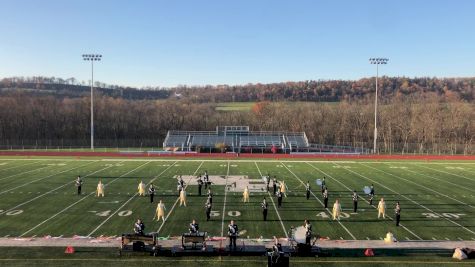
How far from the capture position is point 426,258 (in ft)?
45.7

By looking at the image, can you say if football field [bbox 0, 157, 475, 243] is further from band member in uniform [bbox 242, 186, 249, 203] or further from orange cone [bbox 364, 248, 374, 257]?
orange cone [bbox 364, 248, 374, 257]

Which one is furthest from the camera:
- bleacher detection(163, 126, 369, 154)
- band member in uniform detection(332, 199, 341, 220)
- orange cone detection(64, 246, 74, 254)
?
bleacher detection(163, 126, 369, 154)

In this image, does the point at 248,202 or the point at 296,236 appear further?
the point at 248,202

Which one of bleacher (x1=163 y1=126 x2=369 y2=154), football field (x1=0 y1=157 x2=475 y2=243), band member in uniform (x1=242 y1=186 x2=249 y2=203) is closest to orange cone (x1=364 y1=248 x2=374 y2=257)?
football field (x1=0 y1=157 x2=475 y2=243)

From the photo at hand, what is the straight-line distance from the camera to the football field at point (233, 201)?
57.3 ft

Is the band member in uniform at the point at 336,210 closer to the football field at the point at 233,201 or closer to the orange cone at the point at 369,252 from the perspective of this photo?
the football field at the point at 233,201

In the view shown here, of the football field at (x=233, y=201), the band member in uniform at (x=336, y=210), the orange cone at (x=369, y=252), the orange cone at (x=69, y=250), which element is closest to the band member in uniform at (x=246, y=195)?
the football field at (x=233, y=201)

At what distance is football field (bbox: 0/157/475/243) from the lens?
1747 cm

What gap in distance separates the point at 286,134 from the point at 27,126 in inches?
2303

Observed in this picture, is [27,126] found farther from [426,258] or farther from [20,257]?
[426,258]

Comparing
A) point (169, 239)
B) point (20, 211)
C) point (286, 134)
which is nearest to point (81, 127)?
point (286, 134)

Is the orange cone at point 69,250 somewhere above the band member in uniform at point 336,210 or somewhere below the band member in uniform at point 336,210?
below

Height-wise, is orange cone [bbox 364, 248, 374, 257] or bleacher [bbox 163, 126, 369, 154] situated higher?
bleacher [bbox 163, 126, 369, 154]

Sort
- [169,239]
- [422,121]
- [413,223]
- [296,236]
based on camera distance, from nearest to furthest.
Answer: [296,236]
[169,239]
[413,223]
[422,121]
